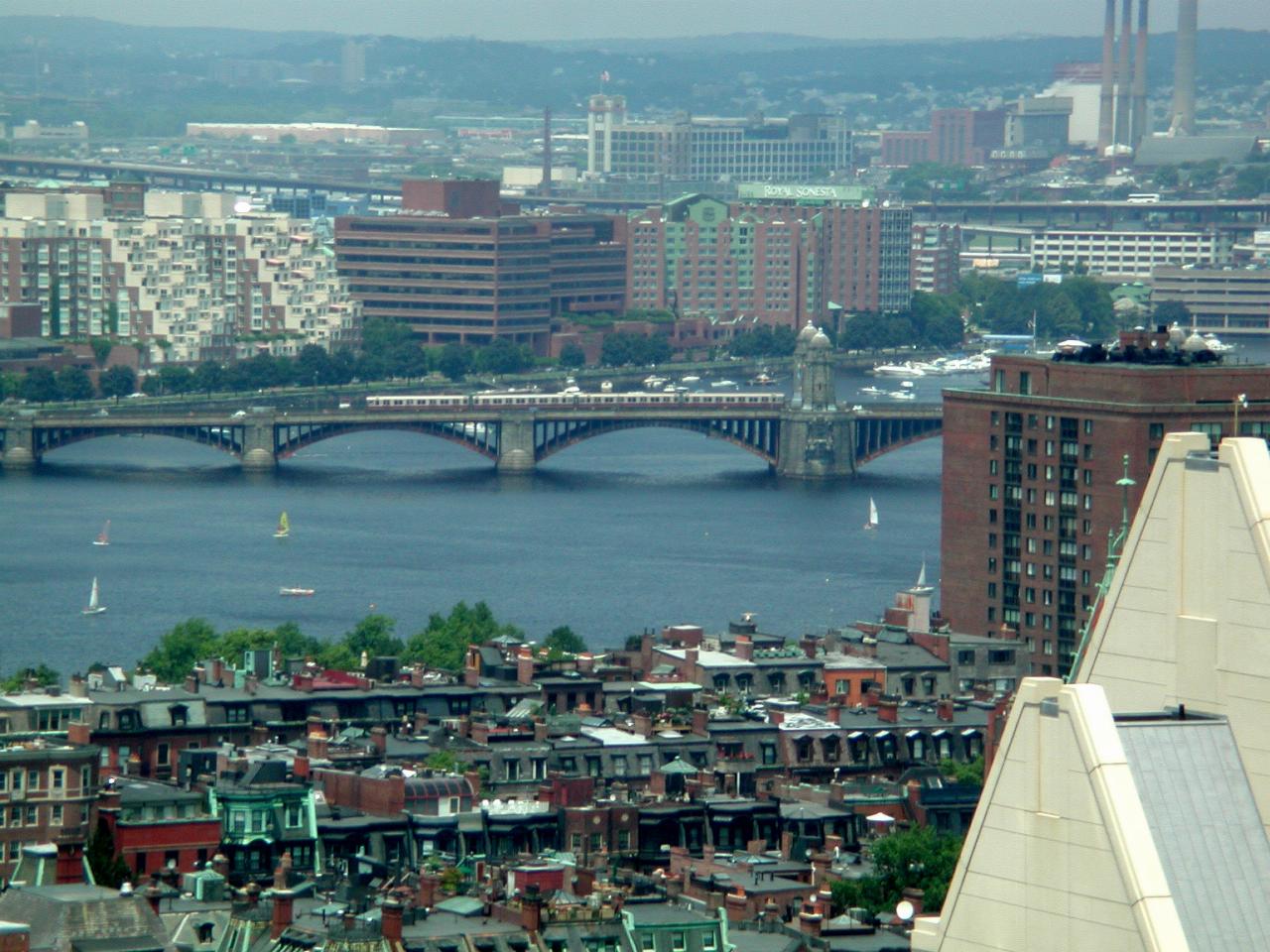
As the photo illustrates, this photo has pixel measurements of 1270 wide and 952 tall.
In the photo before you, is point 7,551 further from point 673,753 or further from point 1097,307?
point 1097,307

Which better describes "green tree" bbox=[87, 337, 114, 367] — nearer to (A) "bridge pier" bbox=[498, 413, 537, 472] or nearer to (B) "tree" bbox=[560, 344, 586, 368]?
(B) "tree" bbox=[560, 344, 586, 368]

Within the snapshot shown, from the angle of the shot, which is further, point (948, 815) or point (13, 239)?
point (13, 239)

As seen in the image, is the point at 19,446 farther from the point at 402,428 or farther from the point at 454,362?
the point at 454,362

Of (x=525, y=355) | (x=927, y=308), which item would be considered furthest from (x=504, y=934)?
(x=927, y=308)

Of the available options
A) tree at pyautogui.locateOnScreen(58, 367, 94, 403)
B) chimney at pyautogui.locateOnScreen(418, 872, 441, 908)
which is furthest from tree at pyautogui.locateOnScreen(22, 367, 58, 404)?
chimney at pyautogui.locateOnScreen(418, 872, 441, 908)

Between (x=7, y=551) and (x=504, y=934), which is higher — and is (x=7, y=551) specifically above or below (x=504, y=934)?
below

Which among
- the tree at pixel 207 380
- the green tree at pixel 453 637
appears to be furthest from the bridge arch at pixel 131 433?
the green tree at pixel 453 637

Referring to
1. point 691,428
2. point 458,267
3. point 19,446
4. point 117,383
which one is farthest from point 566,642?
point 458,267
